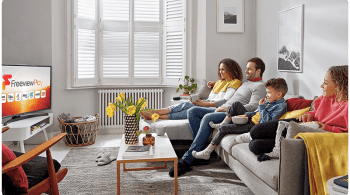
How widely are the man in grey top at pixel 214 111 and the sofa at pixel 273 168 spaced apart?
388mm

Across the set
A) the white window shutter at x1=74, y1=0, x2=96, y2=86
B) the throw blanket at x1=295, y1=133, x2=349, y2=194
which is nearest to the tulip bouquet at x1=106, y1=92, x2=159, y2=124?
the throw blanket at x1=295, y1=133, x2=349, y2=194

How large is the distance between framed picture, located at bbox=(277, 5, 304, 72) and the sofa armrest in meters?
1.65

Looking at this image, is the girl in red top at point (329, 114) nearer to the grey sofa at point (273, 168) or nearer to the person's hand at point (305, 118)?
the person's hand at point (305, 118)

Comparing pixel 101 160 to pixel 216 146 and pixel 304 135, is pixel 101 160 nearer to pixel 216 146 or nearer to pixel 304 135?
pixel 216 146

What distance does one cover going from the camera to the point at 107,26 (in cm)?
492

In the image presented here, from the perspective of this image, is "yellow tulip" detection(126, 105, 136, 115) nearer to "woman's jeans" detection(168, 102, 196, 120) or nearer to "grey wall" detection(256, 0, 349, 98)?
"woman's jeans" detection(168, 102, 196, 120)

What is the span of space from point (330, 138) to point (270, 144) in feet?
1.64

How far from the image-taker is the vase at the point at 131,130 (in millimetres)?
2627

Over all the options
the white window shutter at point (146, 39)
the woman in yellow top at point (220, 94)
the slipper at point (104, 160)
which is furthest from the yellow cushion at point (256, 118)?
the white window shutter at point (146, 39)

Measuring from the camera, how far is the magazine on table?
2244mm

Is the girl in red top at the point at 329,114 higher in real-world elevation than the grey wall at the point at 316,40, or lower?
lower

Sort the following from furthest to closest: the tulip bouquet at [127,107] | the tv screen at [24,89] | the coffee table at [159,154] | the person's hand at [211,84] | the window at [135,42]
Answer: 1. the window at [135,42]
2. the person's hand at [211,84]
3. the tv screen at [24,89]
4. the tulip bouquet at [127,107]
5. the coffee table at [159,154]

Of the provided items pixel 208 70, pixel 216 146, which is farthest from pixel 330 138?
pixel 208 70

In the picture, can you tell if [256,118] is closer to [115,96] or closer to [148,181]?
[148,181]
